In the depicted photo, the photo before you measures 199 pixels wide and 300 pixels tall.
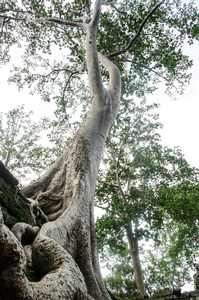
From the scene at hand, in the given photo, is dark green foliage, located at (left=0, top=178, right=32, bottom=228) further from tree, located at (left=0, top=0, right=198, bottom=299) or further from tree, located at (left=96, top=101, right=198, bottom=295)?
tree, located at (left=96, top=101, right=198, bottom=295)

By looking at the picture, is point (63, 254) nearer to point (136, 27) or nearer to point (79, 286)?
point (79, 286)

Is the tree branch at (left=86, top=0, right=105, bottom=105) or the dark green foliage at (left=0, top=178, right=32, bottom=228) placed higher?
the tree branch at (left=86, top=0, right=105, bottom=105)

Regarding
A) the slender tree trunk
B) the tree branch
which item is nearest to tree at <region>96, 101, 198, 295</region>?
the slender tree trunk

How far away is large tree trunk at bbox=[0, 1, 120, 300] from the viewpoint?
937mm

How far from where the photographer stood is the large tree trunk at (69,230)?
3.07 feet

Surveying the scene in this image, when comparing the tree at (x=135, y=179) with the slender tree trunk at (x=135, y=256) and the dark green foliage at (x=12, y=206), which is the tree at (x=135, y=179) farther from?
the dark green foliage at (x=12, y=206)

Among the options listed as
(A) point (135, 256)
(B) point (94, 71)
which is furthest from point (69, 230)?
(A) point (135, 256)

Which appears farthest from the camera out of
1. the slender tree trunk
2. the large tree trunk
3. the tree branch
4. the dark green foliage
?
the slender tree trunk

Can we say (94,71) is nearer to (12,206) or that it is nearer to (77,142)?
(77,142)

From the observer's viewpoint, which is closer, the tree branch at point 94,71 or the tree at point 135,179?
the tree branch at point 94,71

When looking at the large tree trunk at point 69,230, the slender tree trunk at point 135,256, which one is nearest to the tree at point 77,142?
the large tree trunk at point 69,230

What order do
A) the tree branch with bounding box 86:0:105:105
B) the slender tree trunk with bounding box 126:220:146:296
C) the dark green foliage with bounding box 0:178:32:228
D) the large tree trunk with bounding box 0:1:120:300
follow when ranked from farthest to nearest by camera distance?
the slender tree trunk with bounding box 126:220:146:296, the tree branch with bounding box 86:0:105:105, the dark green foliage with bounding box 0:178:32:228, the large tree trunk with bounding box 0:1:120:300

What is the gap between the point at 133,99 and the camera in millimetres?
11555

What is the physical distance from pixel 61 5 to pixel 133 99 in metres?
5.75
